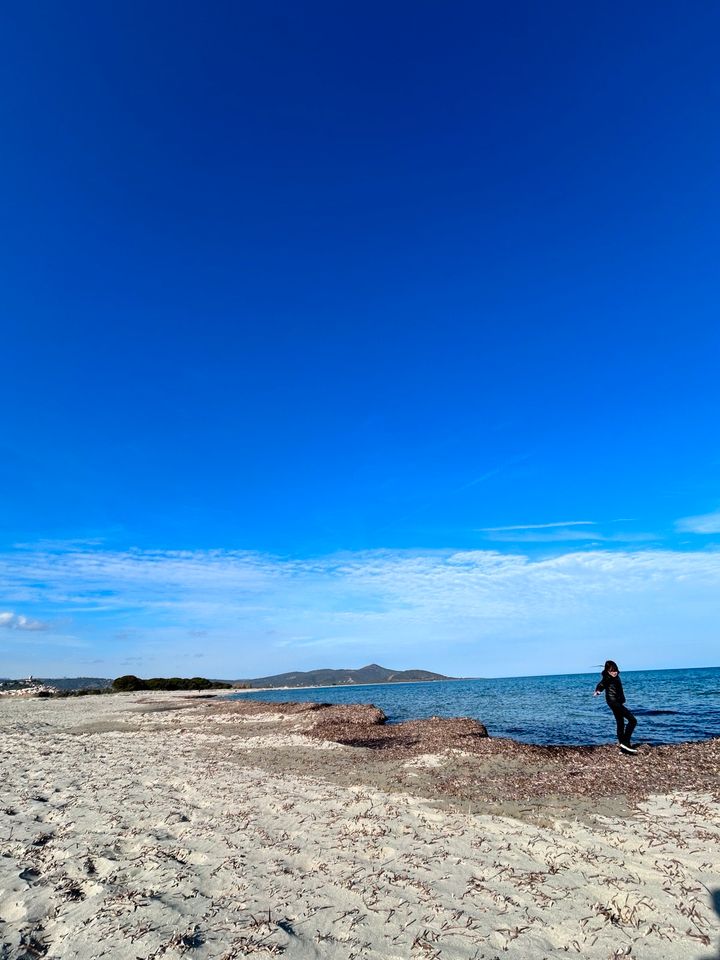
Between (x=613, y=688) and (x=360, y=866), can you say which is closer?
(x=360, y=866)

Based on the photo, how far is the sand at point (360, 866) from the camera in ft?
19.9

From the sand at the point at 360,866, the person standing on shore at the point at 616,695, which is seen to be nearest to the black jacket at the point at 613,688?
the person standing on shore at the point at 616,695

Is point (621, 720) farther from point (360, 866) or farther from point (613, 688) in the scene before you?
point (360, 866)

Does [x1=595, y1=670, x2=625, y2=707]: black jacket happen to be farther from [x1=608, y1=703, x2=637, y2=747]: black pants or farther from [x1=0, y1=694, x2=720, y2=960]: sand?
[x1=0, y1=694, x2=720, y2=960]: sand

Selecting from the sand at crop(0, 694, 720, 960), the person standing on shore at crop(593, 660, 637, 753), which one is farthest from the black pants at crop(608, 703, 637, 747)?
the sand at crop(0, 694, 720, 960)

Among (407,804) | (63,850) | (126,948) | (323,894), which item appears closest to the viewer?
(126,948)

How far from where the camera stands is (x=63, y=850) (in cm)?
888

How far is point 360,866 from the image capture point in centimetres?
808

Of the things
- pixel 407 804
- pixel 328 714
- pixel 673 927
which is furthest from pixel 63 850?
pixel 328 714

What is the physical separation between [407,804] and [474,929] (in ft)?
18.5

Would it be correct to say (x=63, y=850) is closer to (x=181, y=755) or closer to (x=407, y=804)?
(x=407, y=804)

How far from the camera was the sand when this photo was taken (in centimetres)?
605

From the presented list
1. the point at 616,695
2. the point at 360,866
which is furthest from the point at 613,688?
the point at 360,866

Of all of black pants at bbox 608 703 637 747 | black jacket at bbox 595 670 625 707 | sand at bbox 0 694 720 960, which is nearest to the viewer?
sand at bbox 0 694 720 960
